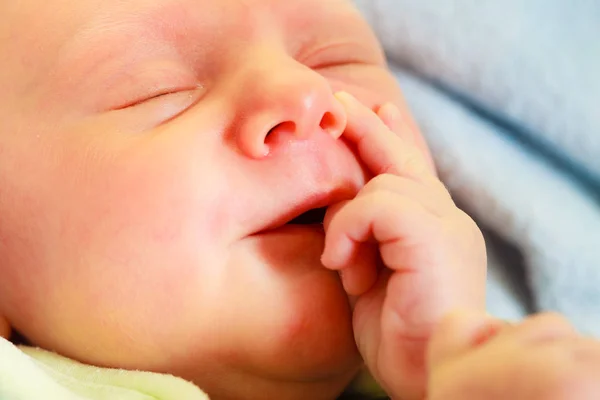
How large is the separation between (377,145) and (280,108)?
0.13 meters

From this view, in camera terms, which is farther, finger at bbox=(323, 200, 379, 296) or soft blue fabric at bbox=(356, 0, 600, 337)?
soft blue fabric at bbox=(356, 0, 600, 337)

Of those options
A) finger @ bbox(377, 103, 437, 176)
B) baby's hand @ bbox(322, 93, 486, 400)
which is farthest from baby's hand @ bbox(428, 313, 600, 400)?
finger @ bbox(377, 103, 437, 176)

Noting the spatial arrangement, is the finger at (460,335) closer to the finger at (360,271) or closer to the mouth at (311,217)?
the finger at (360,271)

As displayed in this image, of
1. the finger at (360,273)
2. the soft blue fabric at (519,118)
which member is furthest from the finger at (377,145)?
the soft blue fabric at (519,118)

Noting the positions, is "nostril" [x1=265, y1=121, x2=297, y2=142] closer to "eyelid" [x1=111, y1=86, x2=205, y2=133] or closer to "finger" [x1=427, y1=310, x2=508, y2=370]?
"eyelid" [x1=111, y1=86, x2=205, y2=133]

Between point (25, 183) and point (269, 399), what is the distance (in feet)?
1.19

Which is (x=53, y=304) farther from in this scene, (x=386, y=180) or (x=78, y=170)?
(x=386, y=180)

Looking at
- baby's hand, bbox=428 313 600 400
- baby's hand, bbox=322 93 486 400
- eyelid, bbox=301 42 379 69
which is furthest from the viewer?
eyelid, bbox=301 42 379 69

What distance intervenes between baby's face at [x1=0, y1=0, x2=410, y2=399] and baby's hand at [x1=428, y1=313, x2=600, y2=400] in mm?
232

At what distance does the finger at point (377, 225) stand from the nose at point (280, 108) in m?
0.10

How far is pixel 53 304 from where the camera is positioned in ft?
2.66

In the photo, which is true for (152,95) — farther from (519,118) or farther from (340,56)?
(519,118)

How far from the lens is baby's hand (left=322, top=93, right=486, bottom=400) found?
0.73 meters

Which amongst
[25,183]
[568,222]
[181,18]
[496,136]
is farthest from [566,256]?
[25,183]
